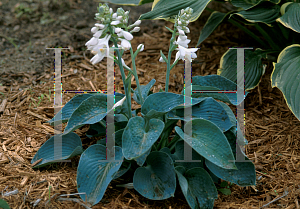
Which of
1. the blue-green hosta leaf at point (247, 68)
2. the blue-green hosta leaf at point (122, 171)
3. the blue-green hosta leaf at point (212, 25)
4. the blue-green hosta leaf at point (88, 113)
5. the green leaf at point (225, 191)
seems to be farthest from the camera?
the blue-green hosta leaf at point (212, 25)

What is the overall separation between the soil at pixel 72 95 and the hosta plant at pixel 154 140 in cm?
13

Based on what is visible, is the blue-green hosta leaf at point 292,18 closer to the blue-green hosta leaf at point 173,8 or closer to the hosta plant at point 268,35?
the hosta plant at point 268,35

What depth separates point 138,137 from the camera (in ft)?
5.51

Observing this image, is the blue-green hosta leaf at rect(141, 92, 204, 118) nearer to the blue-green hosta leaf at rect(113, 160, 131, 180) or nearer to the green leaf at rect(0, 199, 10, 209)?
the blue-green hosta leaf at rect(113, 160, 131, 180)

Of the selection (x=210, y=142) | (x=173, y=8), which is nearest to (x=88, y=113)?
(x=210, y=142)

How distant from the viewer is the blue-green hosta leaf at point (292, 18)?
7.96 feet

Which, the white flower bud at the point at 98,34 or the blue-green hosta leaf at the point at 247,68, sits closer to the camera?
the white flower bud at the point at 98,34

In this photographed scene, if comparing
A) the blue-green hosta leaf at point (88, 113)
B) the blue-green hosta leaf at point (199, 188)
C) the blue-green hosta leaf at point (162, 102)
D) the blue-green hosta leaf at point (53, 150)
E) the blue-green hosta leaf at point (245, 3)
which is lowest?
the blue-green hosta leaf at point (199, 188)

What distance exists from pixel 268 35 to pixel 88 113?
209cm

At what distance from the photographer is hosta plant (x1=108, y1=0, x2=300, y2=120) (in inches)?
94.8

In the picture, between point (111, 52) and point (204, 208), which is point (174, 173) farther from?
point (111, 52)

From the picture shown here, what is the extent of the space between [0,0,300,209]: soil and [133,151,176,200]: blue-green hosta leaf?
0.11 meters

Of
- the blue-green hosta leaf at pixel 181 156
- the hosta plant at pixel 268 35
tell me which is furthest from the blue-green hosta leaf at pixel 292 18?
the blue-green hosta leaf at pixel 181 156

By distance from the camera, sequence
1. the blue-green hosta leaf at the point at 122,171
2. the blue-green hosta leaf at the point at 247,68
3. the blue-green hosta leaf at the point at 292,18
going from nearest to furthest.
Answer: the blue-green hosta leaf at the point at 122,171 < the blue-green hosta leaf at the point at 292,18 < the blue-green hosta leaf at the point at 247,68
